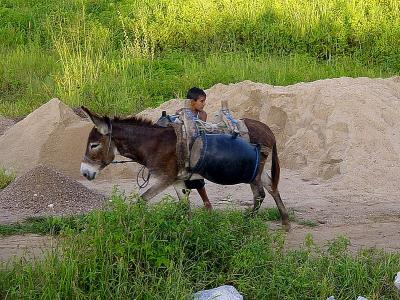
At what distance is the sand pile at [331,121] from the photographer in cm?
1130

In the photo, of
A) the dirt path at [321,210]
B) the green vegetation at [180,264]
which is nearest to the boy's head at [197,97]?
the dirt path at [321,210]

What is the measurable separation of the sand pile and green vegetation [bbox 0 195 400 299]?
446cm

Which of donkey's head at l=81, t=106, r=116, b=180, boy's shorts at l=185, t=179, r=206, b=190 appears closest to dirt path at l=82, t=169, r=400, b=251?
boy's shorts at l=185, t=179, r=206, b=190

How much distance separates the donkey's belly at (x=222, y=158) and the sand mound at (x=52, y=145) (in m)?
4.15

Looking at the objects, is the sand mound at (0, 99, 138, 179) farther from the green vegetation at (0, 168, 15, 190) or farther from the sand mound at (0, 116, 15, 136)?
the sand mound at (0, 116, 15, 136)

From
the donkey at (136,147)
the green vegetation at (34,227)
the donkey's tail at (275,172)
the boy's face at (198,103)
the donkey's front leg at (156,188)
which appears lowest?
the green vegetation at (34,227)

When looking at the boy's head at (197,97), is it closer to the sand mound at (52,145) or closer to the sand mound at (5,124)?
the sand mound at (52,145)

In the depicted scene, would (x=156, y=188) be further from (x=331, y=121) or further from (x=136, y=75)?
(x=136, y=75)

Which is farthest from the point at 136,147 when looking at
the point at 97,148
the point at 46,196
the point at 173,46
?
the point at 173,46

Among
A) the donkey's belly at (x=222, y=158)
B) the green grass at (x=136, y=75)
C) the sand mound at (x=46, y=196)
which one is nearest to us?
the donkey's belly at (x=222, y=158)

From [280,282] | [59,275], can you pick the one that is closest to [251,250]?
[280,282]

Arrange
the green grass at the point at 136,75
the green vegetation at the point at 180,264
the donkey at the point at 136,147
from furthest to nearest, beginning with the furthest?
the green grass at the point at 136,75, the donkey at the point at 136,147, the green vegetation at the point at 180,264

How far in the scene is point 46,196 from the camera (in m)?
9.06

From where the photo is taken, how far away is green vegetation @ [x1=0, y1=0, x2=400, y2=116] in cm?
1545
